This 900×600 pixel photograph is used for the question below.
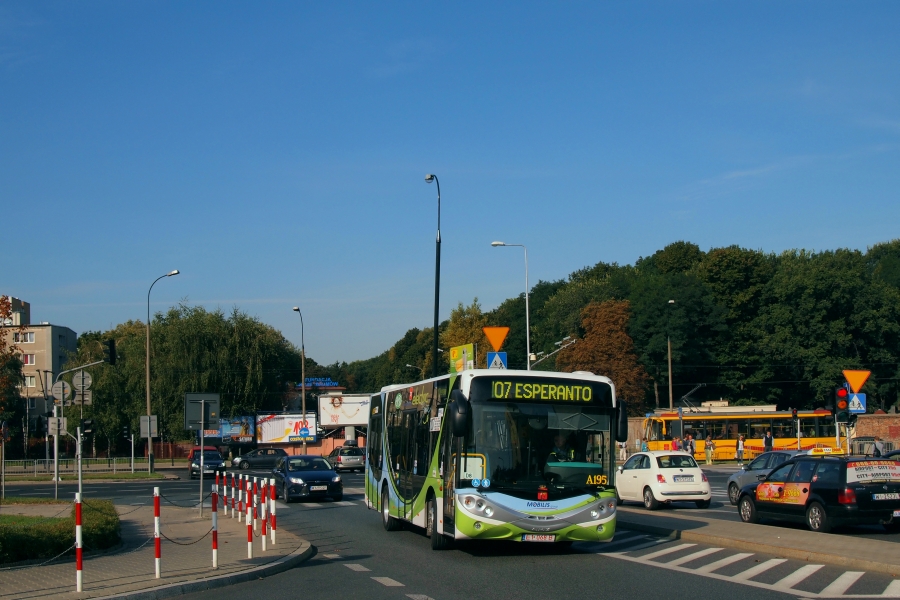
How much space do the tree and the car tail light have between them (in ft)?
186

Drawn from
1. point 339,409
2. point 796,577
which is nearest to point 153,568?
point 796,577

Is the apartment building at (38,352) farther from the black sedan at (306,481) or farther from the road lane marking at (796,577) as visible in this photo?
the road lane marking at (796,577)

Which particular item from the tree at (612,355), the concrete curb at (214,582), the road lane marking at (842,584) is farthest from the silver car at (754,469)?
the tree at (612,355)

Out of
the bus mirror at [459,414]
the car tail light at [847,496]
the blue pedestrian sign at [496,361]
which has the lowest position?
the car tail light at [847,496]

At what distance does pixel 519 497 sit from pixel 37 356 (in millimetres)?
102278

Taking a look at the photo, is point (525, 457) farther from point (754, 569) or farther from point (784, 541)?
point (784, 541)

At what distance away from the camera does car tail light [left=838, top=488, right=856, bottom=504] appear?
16.6 metres

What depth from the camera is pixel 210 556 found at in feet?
46.0

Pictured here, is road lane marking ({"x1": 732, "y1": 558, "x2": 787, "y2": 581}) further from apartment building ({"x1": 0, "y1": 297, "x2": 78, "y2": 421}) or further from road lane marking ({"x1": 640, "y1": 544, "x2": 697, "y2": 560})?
apartment building ({"x1": 0, "y1": 297, "x2": 78, "y2": 421})

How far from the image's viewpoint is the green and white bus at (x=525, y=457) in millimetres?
13797

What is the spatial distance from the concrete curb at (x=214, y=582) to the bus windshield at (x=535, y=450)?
9.42ft

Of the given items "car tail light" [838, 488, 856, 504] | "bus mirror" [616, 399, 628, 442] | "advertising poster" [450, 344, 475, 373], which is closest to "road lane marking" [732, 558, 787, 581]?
"bus mirror" [616, 399, 628, 442]

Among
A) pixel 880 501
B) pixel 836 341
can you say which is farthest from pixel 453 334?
pixel 880 501

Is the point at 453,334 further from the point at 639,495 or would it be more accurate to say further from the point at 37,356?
the point at 639,495
